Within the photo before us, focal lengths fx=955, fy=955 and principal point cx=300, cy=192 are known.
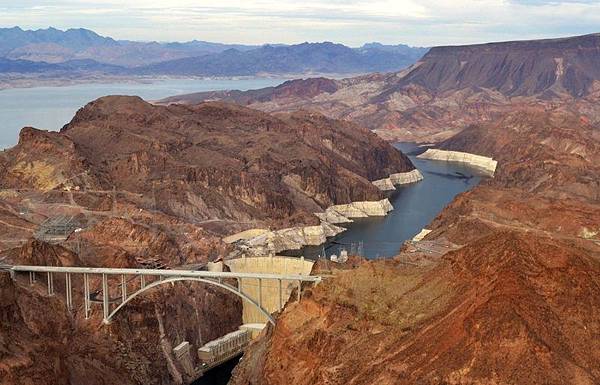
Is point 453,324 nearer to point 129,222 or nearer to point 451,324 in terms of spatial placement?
point 451,324

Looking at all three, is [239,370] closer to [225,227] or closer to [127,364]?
[127,364]

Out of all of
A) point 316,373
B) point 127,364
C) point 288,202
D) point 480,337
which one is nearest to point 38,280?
point 127,364

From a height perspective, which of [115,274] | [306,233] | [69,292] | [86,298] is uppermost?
[115,274]

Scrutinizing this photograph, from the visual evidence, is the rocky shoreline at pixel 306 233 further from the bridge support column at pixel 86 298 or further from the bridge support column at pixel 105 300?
the bridge support column at pixel 86 298

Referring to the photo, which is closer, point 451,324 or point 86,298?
point 451,324

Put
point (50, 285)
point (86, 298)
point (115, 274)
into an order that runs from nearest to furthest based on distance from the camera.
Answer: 1. point (86, 298)
2. point (50, 285)
3. point (115, 274)

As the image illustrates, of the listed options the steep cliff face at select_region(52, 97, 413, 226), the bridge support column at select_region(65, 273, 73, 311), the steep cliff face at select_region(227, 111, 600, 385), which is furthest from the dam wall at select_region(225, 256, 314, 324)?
the steep cliff face at select_region(52, 97, 413, 226)

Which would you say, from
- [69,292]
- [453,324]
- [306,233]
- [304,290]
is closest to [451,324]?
[453,324]

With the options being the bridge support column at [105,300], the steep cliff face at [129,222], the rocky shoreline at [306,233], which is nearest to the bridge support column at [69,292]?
A: the steep cliff face at [129,222]

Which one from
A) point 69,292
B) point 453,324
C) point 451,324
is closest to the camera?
point 453,324
